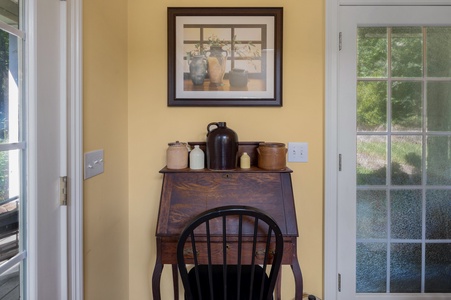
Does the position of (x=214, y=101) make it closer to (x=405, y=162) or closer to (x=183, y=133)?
(x=183, y=133)

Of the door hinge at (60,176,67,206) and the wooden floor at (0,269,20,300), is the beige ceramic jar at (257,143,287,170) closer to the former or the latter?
the door hinge at (60,176,67,206)

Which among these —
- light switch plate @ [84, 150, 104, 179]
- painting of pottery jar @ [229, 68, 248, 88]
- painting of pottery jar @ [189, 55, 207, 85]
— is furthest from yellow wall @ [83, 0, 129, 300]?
painting of pottery jar @ [229, 68, 248, 88]

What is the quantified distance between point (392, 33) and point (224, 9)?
103cm

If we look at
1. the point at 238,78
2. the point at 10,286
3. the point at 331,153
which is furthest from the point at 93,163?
the point at 331,153

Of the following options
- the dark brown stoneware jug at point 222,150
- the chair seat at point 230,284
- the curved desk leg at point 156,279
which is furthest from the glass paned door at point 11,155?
the dark brown stoneware jug at point 222,150

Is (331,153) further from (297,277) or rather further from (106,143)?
(106,143)

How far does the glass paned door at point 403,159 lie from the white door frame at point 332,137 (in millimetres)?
147

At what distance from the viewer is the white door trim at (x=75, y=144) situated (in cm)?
111

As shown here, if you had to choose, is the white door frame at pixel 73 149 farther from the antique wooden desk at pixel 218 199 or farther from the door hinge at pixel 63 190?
the antique wooden desk at pixel 218 199

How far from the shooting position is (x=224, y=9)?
1.71 meters

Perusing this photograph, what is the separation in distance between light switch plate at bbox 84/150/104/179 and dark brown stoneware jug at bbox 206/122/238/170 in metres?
0.54

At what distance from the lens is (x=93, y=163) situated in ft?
4.24

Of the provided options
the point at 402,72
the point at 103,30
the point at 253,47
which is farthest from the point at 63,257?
the point at 402,72

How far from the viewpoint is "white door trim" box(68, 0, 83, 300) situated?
A: 1112 millimetres
